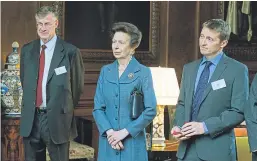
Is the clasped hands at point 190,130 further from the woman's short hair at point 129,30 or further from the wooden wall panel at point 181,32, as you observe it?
the wooden wall panel at point 181,32

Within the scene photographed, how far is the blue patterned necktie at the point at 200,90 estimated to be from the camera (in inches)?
121

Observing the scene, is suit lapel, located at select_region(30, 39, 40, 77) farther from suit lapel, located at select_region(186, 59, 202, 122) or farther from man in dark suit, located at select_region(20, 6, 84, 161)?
suit lapel, located at select_region(186, 59, 202, 122)

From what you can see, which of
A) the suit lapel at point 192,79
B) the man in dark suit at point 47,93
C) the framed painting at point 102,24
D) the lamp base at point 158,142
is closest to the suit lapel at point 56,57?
the man in dark suit at point 47,93

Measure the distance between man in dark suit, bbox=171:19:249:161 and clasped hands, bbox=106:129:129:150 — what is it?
309mm

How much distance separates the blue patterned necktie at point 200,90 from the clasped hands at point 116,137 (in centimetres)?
43

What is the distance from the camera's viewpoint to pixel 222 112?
302 centimetres

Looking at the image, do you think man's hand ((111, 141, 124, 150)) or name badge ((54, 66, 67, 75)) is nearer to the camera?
man's hand ((111, 141, 124, 150))

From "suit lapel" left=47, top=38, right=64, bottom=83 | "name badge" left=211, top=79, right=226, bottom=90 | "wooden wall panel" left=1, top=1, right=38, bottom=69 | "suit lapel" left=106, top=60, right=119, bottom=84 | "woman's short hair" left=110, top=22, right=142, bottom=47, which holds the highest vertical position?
"wooden wall panel" left=1, top=1, right=38, bottom=69

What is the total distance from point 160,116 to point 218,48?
1.76m

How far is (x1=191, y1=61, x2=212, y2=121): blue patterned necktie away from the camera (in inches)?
121

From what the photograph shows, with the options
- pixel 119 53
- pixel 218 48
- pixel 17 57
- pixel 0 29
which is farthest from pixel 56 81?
pixel 0 29

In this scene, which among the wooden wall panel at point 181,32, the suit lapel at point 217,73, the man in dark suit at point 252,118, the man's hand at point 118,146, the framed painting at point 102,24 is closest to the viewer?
the man in dark suit at point 252,118

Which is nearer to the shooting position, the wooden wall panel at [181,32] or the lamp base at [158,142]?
the lamp base at [158,142]

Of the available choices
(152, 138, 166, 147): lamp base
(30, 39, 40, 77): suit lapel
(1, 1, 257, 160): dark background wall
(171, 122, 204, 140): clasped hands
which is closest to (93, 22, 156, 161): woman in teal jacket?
(171, 122, 204, 140): clasped hands
